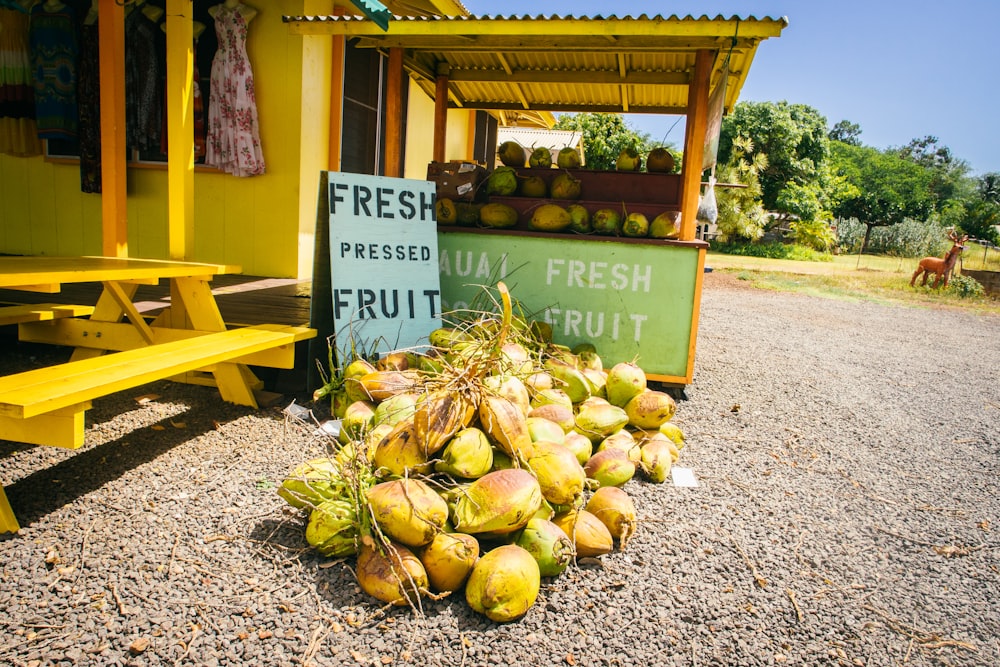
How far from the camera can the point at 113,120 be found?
3.90m

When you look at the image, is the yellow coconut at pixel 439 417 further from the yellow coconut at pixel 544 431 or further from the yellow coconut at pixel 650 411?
the yellow coconut at pixel 650 411

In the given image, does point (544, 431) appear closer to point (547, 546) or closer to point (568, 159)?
point (547, 546)

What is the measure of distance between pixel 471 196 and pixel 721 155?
28.0 m

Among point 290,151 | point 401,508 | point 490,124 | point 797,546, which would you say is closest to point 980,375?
point 797,546

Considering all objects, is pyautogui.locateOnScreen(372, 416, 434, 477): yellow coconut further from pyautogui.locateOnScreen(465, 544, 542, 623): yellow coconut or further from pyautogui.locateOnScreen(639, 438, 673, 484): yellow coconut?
pyautogui.locateOnScreen(639, 438, 673, 484): yellow coconut

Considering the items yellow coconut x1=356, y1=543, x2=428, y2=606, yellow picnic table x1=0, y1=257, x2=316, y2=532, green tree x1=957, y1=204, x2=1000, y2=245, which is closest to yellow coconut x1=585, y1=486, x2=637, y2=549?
yellow coconut x1=356, y1=543, x2=428, y2=606

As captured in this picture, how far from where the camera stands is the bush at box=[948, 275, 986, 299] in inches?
587

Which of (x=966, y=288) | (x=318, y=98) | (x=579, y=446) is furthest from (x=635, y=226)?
(x=966, y=288)

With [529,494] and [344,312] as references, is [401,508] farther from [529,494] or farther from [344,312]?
[344,312]

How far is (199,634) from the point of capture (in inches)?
74.0

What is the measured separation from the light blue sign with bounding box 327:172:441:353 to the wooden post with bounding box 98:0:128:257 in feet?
4.33

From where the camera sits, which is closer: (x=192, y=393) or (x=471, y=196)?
(x=192, y=393)

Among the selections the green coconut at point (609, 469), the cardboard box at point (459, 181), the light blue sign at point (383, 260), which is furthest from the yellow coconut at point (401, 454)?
the cardboard box at point (459, 181)

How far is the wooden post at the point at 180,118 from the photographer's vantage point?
3789 millimetres
